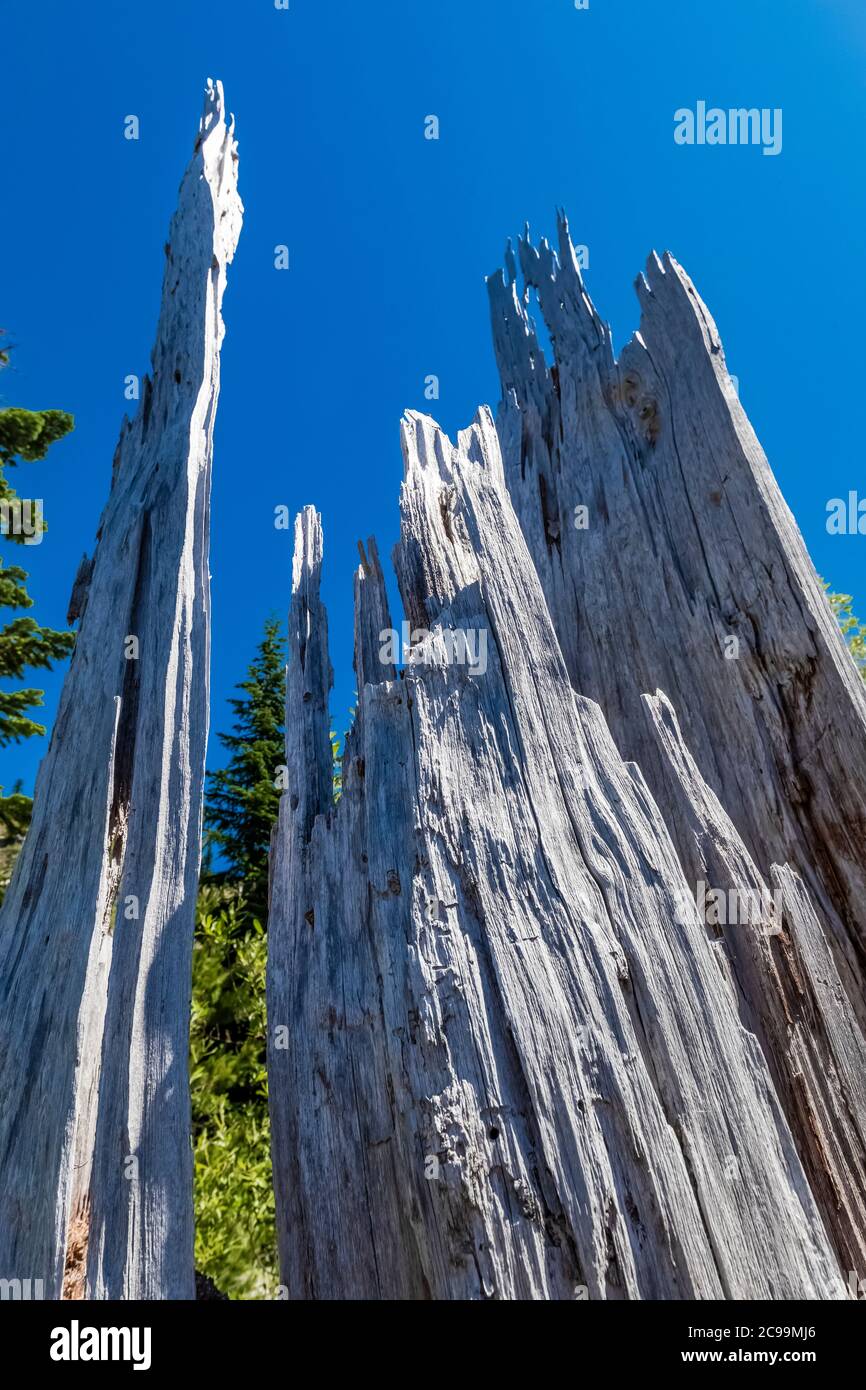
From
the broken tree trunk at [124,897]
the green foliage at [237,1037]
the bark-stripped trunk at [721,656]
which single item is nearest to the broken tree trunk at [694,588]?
the bark-stripped trunk at [721,656]

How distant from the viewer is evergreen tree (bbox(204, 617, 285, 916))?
574 inches

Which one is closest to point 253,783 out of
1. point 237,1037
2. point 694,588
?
point 237,1037

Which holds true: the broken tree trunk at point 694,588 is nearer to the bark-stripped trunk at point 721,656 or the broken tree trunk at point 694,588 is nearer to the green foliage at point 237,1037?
the bark-stripped trunk at point 721,656

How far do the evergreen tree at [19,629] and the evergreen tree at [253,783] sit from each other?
14.0ft

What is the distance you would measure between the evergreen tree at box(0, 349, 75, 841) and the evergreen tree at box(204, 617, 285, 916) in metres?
4.27

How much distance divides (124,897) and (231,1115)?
852cm

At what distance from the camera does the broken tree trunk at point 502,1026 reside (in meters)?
1.91

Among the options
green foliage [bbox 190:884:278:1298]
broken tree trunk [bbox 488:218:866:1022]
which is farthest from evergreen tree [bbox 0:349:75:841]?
broken tree trunk [bbox 488:218:866:1022]

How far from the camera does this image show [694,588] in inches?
163

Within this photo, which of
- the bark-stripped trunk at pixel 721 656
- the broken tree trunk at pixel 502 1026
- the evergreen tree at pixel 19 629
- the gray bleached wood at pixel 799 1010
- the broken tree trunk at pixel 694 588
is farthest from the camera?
the evergreen tree at pixel 19 629

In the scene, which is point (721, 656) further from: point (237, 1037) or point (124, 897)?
point (237, 1037)
